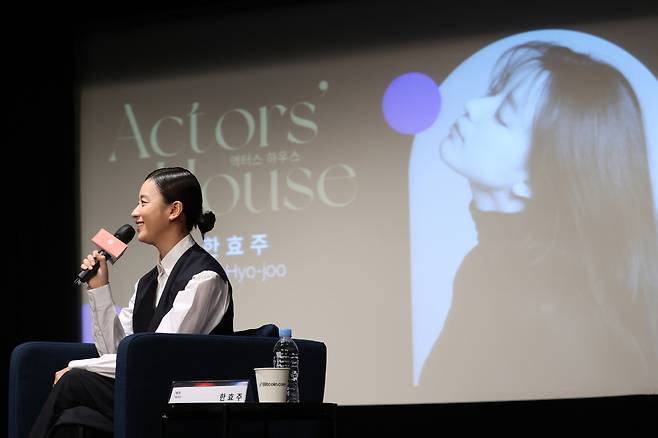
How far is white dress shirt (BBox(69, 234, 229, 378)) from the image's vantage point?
274cm

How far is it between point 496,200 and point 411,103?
0.63 meters

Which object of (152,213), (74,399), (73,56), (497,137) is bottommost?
(74,399)

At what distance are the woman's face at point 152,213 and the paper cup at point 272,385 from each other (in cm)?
61

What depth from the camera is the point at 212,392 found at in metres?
2.55

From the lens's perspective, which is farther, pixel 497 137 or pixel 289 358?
pixel 497 137

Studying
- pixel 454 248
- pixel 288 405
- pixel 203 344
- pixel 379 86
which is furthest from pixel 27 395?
pixel 379 86

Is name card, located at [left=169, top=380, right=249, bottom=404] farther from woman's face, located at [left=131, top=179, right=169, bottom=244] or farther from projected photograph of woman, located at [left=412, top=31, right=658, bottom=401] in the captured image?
projected photograph of woman, located at [left=412, top=31, right=658, bottom=401]

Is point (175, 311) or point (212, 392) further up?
point (175, 311)

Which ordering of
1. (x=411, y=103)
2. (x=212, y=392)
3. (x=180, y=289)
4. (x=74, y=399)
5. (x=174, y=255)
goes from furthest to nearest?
(x=411, y=103) → (x=174, y=255) → (x=180, y=289) → (x=74, y=399) → (x=212, y=392)

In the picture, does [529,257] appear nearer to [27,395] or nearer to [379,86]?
[379,86]

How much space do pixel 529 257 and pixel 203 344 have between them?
2.13 m

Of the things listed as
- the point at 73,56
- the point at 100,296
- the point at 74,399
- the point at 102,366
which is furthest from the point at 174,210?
the point at 73,56

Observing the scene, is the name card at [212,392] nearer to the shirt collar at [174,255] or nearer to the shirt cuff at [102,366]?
the shirt cuff at [102,366]

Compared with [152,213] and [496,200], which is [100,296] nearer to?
[152,213]
